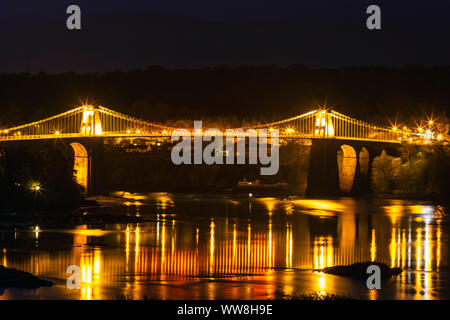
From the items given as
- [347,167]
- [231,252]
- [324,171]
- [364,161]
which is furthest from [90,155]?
[231,252]

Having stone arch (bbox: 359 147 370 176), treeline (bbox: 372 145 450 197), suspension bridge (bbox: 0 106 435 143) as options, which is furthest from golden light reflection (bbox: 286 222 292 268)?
stone arch (bbox: 359 147 370 176)

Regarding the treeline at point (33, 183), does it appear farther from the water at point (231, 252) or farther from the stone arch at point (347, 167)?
the stone arch at point (347, 167)

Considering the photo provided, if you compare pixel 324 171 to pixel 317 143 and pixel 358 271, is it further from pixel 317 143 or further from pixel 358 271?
pixel 358 271

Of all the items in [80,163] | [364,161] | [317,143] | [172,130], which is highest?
[172,130]

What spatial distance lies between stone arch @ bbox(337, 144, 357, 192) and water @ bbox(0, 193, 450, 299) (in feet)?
59.5

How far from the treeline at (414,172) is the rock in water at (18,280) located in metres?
36.7

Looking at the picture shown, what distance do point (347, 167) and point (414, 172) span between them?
986 cm

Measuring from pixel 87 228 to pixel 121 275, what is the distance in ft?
40.5

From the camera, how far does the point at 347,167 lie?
6744cm

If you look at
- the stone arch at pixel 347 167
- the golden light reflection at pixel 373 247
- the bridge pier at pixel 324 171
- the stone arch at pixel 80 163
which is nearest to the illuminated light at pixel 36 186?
the stone arch at pixel 80 163

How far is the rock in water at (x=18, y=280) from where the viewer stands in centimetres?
2028

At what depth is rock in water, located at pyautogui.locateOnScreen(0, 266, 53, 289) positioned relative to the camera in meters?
20.3

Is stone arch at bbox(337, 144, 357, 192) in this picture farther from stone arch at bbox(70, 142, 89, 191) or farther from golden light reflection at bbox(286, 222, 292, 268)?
golden light reflection at bbox(286, 222, 292, 268)
